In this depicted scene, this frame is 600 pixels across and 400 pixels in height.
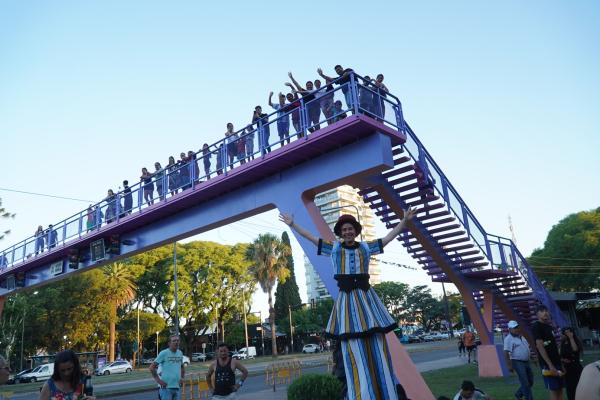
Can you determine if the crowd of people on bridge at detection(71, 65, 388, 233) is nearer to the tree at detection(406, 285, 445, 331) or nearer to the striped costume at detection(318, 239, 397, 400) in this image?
the striped costume at detection(318, 239, 397, 400)

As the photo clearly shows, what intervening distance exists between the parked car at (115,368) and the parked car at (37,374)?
181 inches

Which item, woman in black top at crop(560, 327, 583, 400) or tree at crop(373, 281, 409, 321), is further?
tree at crop(373, 281, 409, 321)

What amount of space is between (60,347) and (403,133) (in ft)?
155

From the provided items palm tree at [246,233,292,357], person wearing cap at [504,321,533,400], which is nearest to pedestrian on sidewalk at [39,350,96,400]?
person wearing cap at [504,321,533,400]

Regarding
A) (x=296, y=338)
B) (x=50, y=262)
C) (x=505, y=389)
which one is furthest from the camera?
(x=296, y=338)

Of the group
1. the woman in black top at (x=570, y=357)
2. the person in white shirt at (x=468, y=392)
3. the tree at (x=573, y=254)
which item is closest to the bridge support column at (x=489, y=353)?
the woman in black top at (x=570, y=357)

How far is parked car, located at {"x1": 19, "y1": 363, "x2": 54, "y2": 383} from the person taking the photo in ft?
115

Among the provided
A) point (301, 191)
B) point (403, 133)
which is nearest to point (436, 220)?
point (403, 133)

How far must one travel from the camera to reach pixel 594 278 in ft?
113

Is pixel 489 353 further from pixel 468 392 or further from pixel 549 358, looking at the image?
pixel 468 392

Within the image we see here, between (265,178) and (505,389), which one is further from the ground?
(265,178)

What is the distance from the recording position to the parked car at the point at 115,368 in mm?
40000

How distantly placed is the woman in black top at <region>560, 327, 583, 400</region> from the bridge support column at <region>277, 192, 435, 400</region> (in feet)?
8.73

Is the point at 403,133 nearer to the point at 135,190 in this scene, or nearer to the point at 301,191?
the point at 301,191
